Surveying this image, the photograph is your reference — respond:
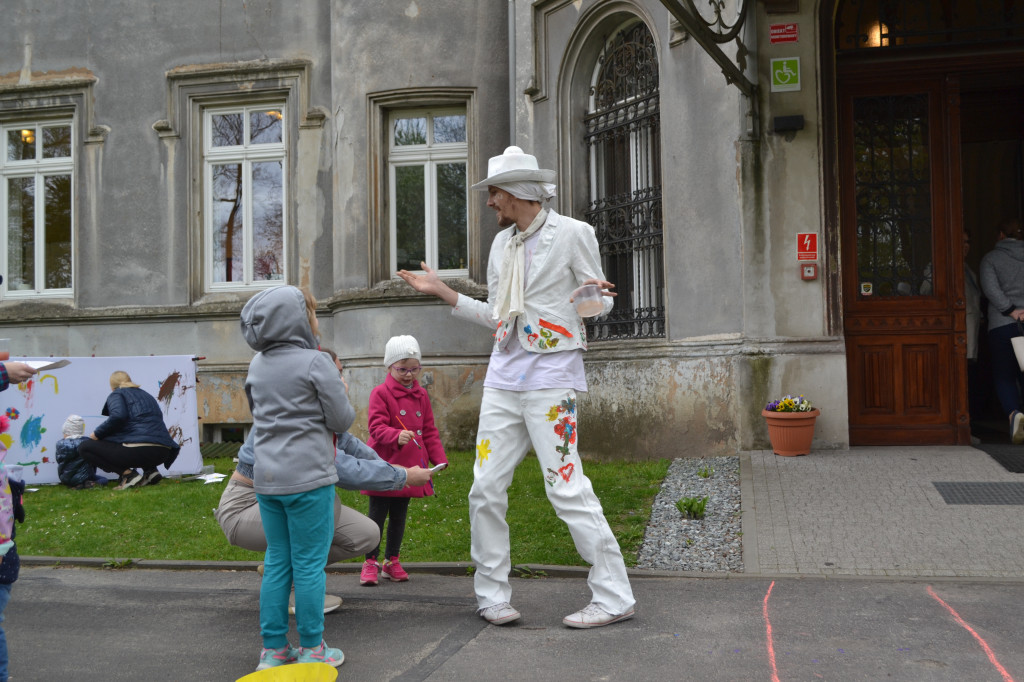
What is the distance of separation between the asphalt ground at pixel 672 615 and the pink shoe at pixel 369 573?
12cm

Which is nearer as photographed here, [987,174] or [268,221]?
[987,174]

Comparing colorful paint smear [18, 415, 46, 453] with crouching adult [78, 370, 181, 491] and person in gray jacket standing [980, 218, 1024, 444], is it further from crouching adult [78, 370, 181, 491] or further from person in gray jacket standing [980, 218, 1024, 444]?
person in gray jacket standing [980, 218, 1024, 444]

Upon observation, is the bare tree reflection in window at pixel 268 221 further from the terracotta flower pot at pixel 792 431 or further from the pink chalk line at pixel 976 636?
the pink chalk line at pixel 976 636

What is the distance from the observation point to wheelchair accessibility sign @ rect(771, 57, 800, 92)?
944cm

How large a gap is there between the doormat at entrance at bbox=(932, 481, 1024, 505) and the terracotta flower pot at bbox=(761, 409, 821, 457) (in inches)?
53.6

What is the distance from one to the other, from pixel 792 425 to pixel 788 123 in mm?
2755

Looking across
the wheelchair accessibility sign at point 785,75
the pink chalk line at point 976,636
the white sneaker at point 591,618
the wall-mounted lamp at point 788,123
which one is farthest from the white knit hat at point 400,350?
the wheelchair accessibility sign at point 785,75

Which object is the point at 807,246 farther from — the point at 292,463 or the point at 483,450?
the point at 292,463

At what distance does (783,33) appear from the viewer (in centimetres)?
949

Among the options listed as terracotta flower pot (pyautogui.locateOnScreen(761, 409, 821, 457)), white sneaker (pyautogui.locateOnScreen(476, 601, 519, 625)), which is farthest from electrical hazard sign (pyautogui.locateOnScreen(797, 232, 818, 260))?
white sneaker (pyautogui.locateOnScreen(476, 601, 519, 625))

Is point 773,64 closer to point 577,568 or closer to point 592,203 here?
point 592,203

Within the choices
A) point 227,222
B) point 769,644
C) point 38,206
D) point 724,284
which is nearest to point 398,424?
point 769,644

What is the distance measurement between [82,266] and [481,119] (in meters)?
6.57

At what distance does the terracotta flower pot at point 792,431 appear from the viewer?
29.6ft
